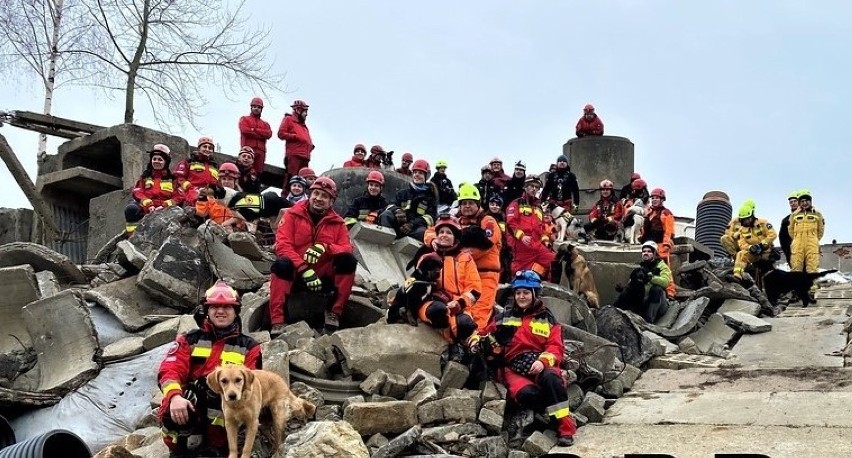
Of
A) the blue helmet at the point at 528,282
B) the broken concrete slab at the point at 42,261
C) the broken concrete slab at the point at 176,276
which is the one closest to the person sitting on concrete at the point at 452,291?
the blue helmet at the point at 528,282

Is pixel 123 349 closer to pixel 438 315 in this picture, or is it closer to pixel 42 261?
pixel 42 261

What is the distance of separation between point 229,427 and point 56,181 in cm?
1022

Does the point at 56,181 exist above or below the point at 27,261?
above

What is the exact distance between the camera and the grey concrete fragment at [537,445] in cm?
638

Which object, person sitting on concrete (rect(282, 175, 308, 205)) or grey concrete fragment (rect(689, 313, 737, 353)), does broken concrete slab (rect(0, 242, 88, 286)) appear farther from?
grey concrete fragment (rect(689, 313, 737, 353))

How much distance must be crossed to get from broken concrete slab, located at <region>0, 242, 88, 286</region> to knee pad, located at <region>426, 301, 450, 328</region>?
4.52m

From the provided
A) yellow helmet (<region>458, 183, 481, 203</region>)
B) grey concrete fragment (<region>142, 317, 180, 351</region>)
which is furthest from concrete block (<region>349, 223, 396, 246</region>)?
grey concrete fragment (<region>142, 317, 180, 351</region>)

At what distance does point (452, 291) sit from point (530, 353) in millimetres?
1070

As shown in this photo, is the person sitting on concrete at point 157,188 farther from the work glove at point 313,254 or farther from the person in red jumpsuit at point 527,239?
the person in red jumpsuit at point 527,239

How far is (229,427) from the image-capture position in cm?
556

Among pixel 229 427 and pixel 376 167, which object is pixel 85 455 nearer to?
pixel 229 427

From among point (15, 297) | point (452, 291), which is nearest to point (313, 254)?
point (452, 291)

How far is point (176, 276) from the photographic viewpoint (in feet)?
30.6

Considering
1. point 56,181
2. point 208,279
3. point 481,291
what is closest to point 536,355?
point 481,291
